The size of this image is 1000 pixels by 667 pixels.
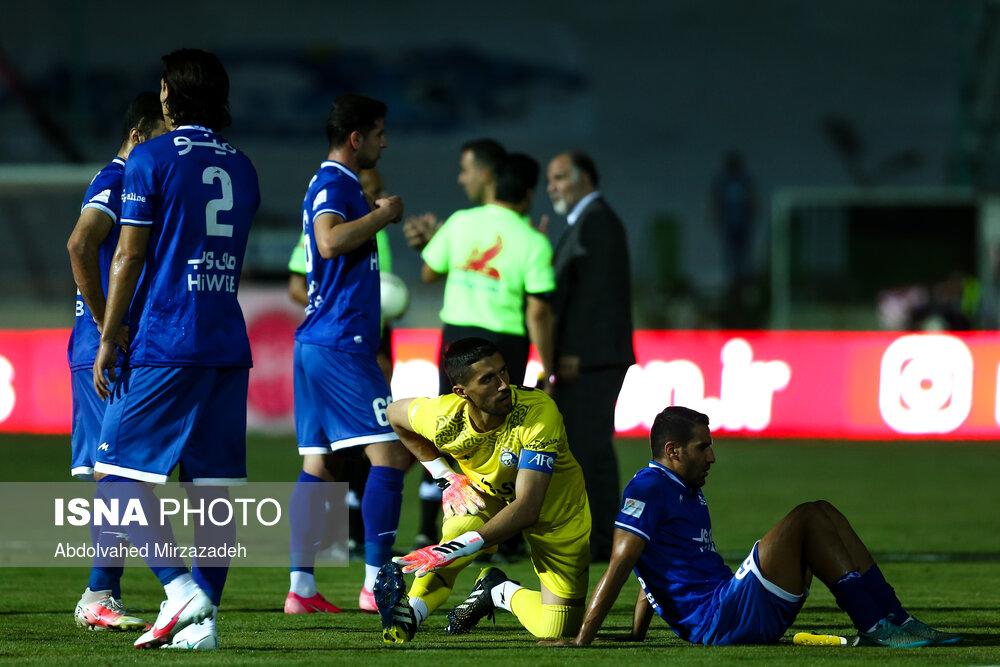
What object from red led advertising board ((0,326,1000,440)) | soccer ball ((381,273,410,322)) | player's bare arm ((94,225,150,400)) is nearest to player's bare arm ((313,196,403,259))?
player's bare arm ((94,225,150,400))

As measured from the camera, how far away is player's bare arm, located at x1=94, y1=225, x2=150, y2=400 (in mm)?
5250

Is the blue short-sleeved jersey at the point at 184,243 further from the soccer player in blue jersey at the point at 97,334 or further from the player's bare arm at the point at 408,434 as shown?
the player's bare arm at the point at 408,434

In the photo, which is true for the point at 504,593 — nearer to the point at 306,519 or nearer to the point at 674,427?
the point at 674,427

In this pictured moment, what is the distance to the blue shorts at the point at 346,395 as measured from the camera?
258 inches

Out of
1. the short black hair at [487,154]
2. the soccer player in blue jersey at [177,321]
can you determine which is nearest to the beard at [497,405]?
the soccer player in blue jersey at [177,321]

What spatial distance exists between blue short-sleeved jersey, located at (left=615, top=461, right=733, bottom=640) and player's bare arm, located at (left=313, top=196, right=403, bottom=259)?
5.35 ft

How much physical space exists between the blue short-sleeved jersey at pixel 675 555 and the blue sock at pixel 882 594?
542 mm

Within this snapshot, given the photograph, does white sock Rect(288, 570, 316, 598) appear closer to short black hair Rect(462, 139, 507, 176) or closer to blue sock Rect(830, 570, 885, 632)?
blue sock Rect(830, 570, 885, 632)

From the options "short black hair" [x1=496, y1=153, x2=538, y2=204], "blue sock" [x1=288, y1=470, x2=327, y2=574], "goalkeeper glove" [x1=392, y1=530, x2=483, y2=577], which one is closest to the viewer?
"goalkeeper glove" [x1=392, y1=530, x2=483, y2=577]

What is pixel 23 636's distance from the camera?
18.9 ft

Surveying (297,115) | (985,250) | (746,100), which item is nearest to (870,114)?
(746,100)

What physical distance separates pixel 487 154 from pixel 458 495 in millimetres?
3087

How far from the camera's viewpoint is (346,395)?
21.6 feet

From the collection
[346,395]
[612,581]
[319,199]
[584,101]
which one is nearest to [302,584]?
[346,395]
